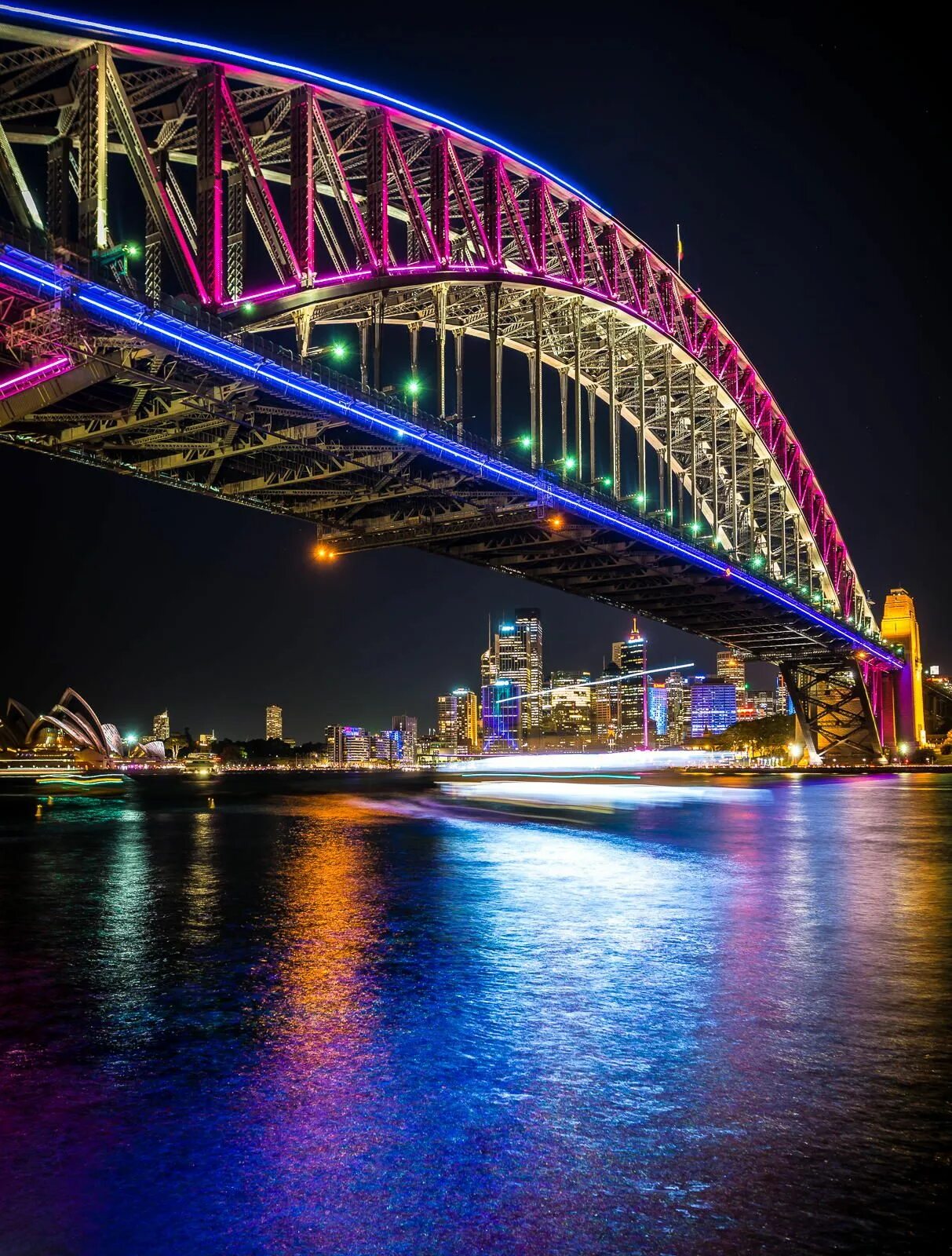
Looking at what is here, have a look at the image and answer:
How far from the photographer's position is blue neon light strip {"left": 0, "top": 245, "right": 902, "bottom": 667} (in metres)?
21.2

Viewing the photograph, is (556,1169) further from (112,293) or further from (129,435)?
(129,435)

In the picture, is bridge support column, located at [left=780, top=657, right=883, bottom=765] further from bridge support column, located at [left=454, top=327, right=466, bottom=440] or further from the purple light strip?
the purple light strip

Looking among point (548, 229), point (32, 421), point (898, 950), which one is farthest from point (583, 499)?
point (898, 950)

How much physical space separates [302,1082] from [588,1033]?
1.90m

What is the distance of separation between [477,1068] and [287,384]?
76.1 feet

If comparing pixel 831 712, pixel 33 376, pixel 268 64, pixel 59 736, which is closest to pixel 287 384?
pixel 33 376

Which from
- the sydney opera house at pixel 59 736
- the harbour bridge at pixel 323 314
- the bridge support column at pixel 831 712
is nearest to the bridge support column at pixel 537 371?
the harbour bridge at pixel 323 314

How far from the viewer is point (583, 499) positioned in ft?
131

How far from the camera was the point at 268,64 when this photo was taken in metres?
29.2

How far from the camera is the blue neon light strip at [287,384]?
2119 cm

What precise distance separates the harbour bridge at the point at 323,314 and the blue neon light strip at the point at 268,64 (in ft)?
0.28

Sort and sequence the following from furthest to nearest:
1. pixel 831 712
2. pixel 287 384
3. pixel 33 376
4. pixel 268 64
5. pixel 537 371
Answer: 1. pixel 831 712
2. pixel 537 371
3. pixel 268 64
4. pixel 287 384
5. pixel 33 376

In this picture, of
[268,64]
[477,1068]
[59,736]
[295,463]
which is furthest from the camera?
[59,736]

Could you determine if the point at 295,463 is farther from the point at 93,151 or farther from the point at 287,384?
the point at 93,151
